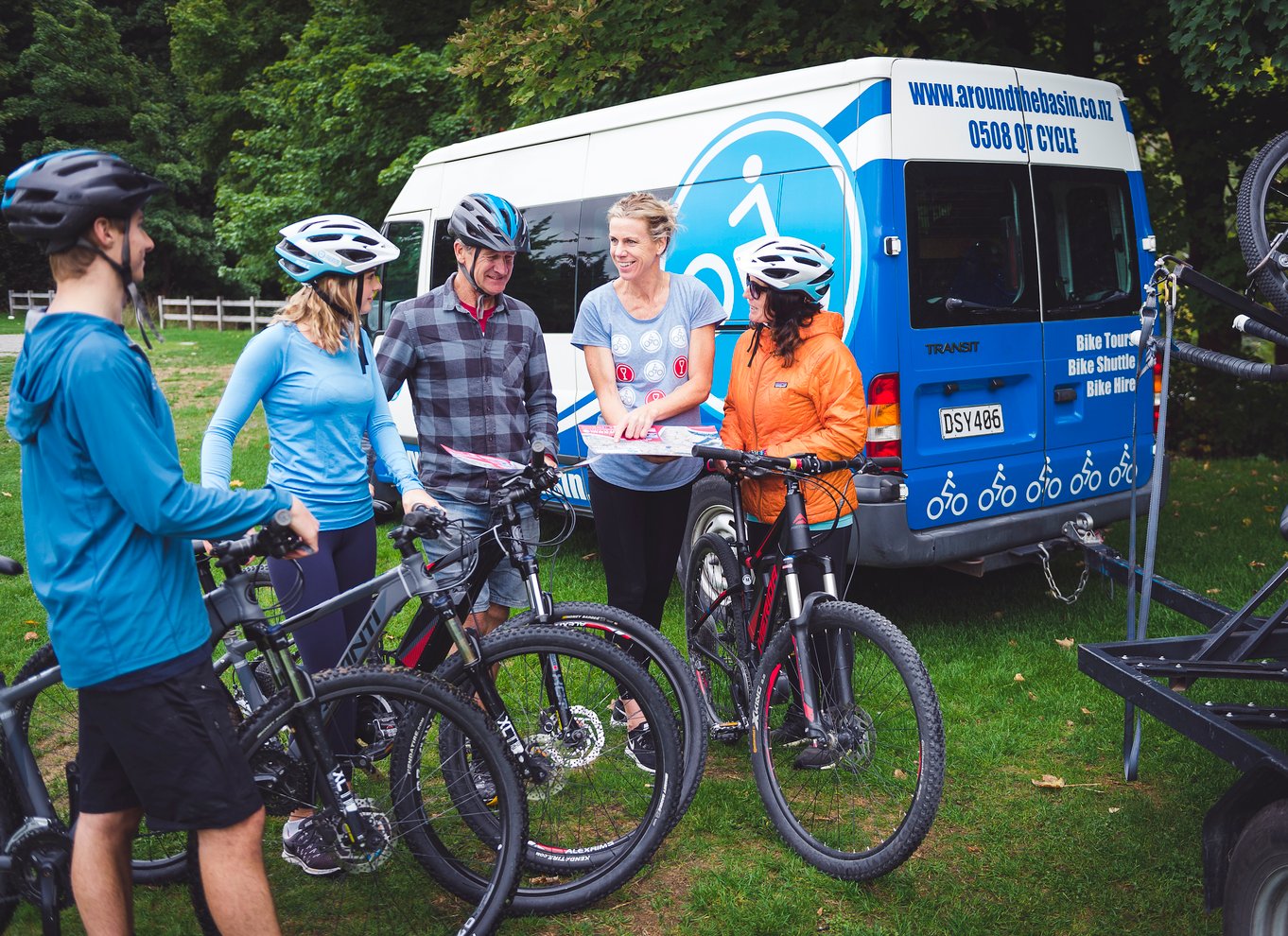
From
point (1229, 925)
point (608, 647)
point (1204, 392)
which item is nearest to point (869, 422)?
point (608, 647)

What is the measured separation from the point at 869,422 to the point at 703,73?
4869 millimetres

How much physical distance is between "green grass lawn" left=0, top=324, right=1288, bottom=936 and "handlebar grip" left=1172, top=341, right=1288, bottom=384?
155cm

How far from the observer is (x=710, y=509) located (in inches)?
239

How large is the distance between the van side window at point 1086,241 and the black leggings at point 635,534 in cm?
275

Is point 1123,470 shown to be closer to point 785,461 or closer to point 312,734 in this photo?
point 785,461

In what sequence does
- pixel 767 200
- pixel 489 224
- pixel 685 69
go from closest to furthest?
pixel 489 224
pixel 767 200
pixel 685 69

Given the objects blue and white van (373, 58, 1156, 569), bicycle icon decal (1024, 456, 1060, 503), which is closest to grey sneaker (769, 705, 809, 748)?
blue and white van (373, 58, 1156, 569)

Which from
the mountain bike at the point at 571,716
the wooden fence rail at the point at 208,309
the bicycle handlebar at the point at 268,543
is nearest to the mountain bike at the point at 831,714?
the mountain bike at the point at 571,716

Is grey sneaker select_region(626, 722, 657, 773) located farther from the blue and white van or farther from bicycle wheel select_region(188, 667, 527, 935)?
the blue and white van

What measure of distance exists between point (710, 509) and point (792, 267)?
7.55 feet

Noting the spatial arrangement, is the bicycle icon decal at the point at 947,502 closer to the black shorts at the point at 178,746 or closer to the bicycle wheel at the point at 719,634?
the bicycle wheel at the point at 719,634

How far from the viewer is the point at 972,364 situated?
5645 mm

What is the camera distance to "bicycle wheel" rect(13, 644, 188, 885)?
131 inches

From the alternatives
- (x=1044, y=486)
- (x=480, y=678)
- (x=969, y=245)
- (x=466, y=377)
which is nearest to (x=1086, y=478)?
(x=1044, y=486)
